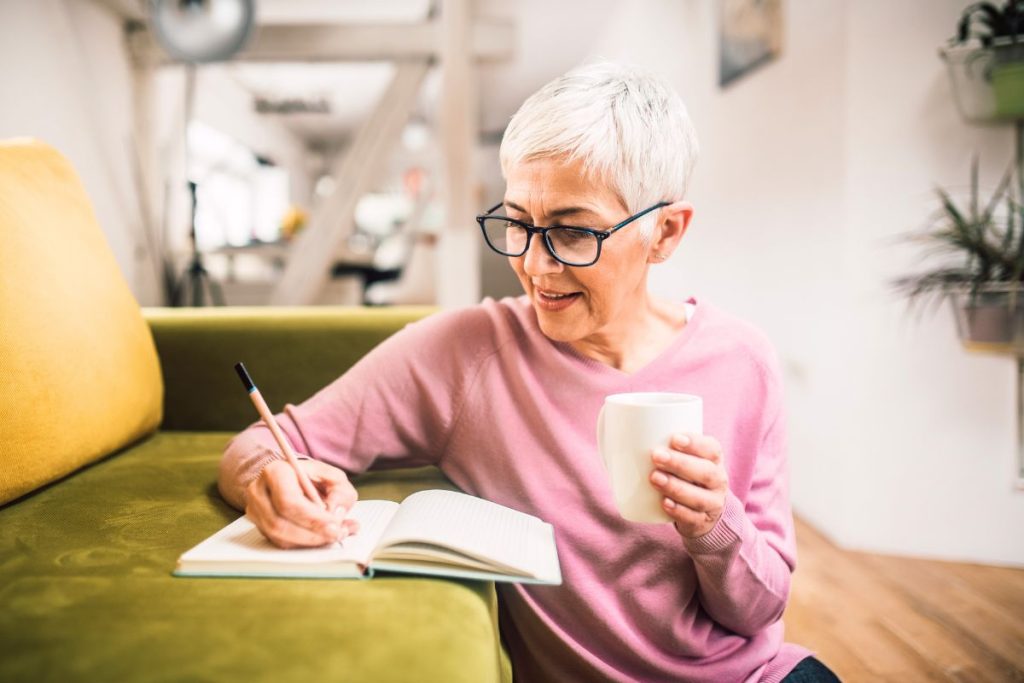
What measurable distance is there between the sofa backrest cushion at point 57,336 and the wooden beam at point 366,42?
319 cm

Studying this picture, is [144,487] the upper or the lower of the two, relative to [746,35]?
lower

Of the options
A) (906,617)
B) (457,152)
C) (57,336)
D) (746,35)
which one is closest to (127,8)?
(457,152)

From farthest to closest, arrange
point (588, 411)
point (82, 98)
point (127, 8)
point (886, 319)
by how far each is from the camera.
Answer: point (127, 8) < point (82, 98) < point (886, 319) < point (588, 411)

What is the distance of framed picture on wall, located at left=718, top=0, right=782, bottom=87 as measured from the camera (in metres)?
2.69

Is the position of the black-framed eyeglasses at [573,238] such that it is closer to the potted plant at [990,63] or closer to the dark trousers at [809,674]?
the dark trousers at [809,674]

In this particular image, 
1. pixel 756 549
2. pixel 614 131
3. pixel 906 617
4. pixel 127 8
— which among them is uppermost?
pixel 127 8

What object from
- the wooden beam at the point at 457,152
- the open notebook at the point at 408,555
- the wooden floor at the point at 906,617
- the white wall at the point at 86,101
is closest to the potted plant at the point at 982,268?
the wooden floor at the point at 906,617

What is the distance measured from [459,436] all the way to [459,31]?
3.31m

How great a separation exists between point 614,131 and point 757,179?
237cm

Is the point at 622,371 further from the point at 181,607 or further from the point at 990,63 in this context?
the point at 990,63

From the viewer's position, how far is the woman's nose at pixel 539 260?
821mm

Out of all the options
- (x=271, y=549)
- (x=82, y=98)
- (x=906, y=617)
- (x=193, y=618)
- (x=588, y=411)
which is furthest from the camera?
(x=82, y=98)

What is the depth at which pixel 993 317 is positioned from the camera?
192 centimetres

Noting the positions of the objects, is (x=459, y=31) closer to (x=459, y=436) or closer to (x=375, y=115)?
(x=375, y=115)
